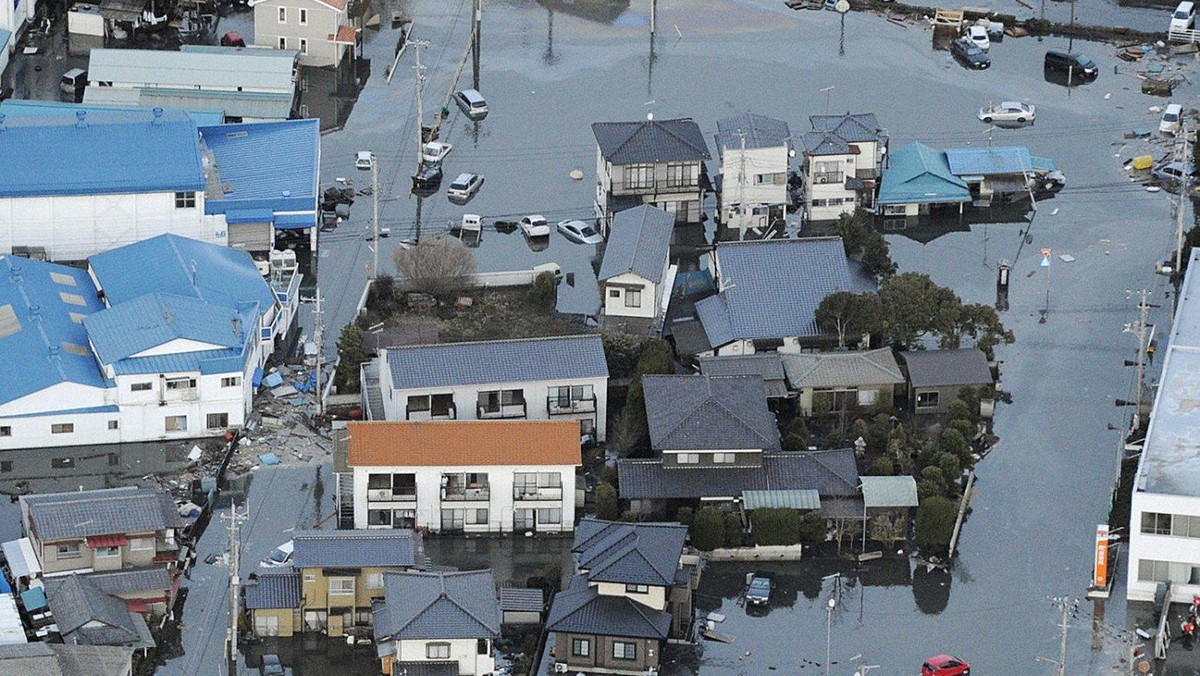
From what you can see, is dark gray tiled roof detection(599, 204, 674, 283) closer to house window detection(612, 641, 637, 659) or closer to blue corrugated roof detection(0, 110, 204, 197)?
blue corrugated roof detection(0, 110, 204, 197)

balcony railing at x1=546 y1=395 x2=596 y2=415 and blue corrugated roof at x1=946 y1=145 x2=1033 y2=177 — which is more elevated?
blue corrugated roof at x1=946 y1=145 x2=1033 y2=177

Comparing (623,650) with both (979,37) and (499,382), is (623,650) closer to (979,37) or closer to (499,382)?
(499,382)

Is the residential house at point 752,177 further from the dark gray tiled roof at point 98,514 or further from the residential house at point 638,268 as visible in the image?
the dark gray tiled roof at point 98,514

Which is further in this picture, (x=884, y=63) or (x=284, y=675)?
(x=884, y=63)

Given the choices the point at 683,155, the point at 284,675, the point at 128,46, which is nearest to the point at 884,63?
the point at 683,155

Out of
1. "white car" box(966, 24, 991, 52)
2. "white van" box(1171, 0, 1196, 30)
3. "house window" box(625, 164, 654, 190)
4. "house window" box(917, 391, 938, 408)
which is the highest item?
"white van" box(1171, 0, 1196, 30)

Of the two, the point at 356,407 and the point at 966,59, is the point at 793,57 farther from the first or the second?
the point at 356,407

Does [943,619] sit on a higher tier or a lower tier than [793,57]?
lower

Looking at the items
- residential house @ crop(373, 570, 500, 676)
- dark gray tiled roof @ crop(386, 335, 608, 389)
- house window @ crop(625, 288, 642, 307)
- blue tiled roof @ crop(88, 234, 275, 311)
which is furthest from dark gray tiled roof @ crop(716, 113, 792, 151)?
residential house @ crop(373, 570, 500, 676)
